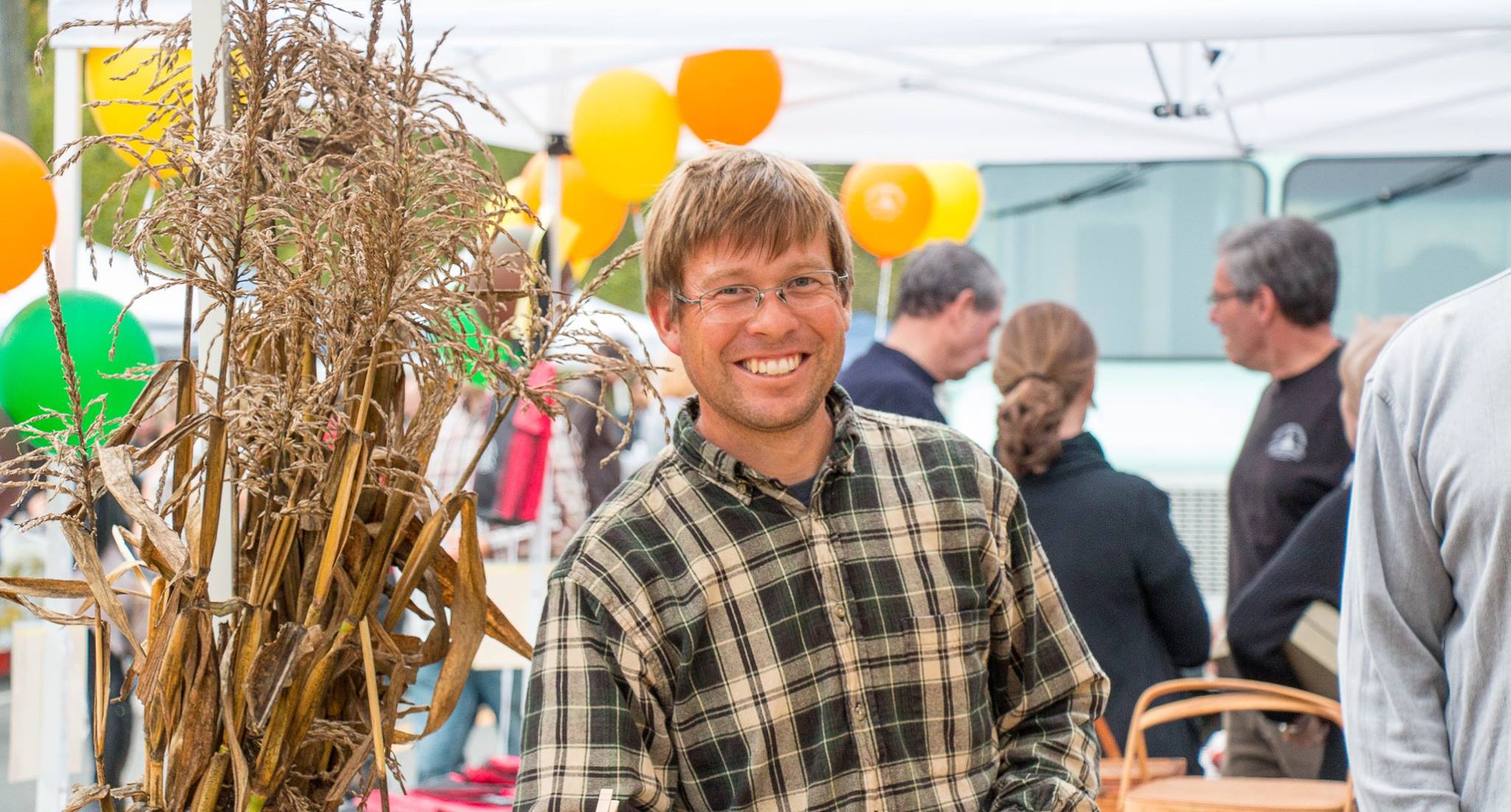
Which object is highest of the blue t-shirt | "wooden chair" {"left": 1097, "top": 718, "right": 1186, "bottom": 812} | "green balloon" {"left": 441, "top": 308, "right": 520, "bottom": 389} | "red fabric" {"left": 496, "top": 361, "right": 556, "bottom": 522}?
"green balloon" {"left": 441, "top": 308, "right": 520, "bottom": 389}

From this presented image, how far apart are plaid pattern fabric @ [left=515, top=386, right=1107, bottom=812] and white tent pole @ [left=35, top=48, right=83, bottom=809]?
1.60 metres

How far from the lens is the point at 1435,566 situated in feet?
5.30

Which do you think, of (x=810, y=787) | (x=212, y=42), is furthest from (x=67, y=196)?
(x=810, y=787)

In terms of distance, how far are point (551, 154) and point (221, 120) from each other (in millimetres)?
3397

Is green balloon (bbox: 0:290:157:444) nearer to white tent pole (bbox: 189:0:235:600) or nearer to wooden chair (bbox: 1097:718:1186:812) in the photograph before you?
white tent pole (bbox: 189:0:235:600)

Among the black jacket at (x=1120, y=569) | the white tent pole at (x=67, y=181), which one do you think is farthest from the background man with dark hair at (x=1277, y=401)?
the white tent pole at (x=67, y=181)

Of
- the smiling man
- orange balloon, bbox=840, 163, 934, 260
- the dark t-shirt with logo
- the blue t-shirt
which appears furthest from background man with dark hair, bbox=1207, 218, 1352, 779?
the smiling man

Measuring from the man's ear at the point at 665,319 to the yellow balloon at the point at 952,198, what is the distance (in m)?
4.44

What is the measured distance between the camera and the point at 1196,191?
6.89m

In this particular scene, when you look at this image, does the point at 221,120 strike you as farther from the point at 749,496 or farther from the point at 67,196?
the point at 67,196

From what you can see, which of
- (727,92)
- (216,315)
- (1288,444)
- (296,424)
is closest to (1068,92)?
(727,92)

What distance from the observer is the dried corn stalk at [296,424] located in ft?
4.93

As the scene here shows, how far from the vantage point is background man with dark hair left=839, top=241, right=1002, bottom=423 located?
4.05 m

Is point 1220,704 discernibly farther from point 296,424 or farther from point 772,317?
point 296,424
